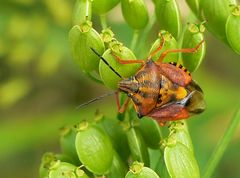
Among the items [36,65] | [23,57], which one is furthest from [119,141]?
[36,65]

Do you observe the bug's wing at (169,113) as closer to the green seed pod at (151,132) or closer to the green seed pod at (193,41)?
the green seed pod at (151,132)

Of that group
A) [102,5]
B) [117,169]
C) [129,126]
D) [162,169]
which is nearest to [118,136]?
[129,126]

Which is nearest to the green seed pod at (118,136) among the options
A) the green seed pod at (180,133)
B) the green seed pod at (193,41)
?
the green seed pod at (180,133)

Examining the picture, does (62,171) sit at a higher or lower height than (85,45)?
lower

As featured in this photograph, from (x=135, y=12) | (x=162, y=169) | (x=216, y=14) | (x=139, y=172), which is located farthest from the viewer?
(x=135, y=12)

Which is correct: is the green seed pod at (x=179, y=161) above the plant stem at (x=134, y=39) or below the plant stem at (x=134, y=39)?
below

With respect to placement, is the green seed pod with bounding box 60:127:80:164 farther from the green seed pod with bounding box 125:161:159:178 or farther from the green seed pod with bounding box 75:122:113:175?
the green seed pod with bounding box 125:161:159:178

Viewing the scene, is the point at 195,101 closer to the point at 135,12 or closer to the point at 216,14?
the point at 216,14
